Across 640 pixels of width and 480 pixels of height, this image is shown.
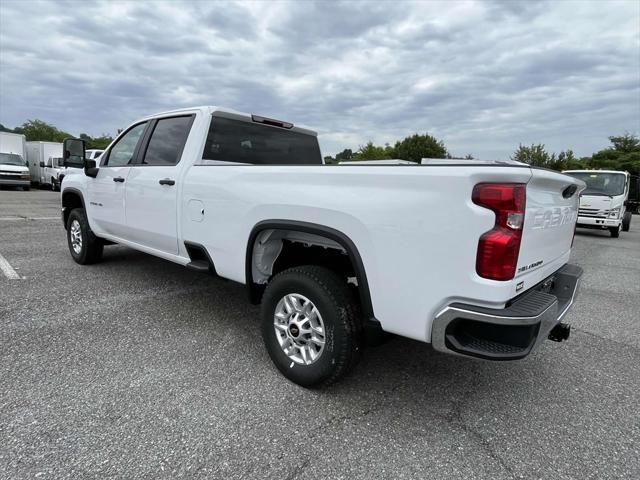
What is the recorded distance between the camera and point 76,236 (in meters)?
5.66

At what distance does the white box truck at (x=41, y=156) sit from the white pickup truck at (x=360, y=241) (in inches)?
866

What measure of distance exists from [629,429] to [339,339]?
71.3 inches

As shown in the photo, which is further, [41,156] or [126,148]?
[41,156]

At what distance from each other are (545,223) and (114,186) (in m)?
4.16

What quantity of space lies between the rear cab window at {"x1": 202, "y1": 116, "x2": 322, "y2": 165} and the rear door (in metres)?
0.27

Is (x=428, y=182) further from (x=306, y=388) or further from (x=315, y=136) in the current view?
(x=315, y=136)

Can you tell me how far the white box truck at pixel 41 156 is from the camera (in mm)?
22266

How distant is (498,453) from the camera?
87.0 inches

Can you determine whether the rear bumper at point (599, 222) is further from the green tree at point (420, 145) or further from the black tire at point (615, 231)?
the green tree at point (420, 145)

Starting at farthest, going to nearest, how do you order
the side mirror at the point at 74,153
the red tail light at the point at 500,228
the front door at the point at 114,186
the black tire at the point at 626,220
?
the black tire at the point at 626,220 → the side mirror at the point at 74,153 → the front door at the point at 114,186 → the red tail light at the point at 500,228

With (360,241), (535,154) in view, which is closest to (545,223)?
(360,241)

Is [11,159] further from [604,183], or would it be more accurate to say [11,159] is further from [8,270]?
[604,183]

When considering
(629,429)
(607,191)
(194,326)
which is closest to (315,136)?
(194,326)

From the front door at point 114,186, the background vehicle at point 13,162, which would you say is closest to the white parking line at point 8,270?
the front door at point 114,186
